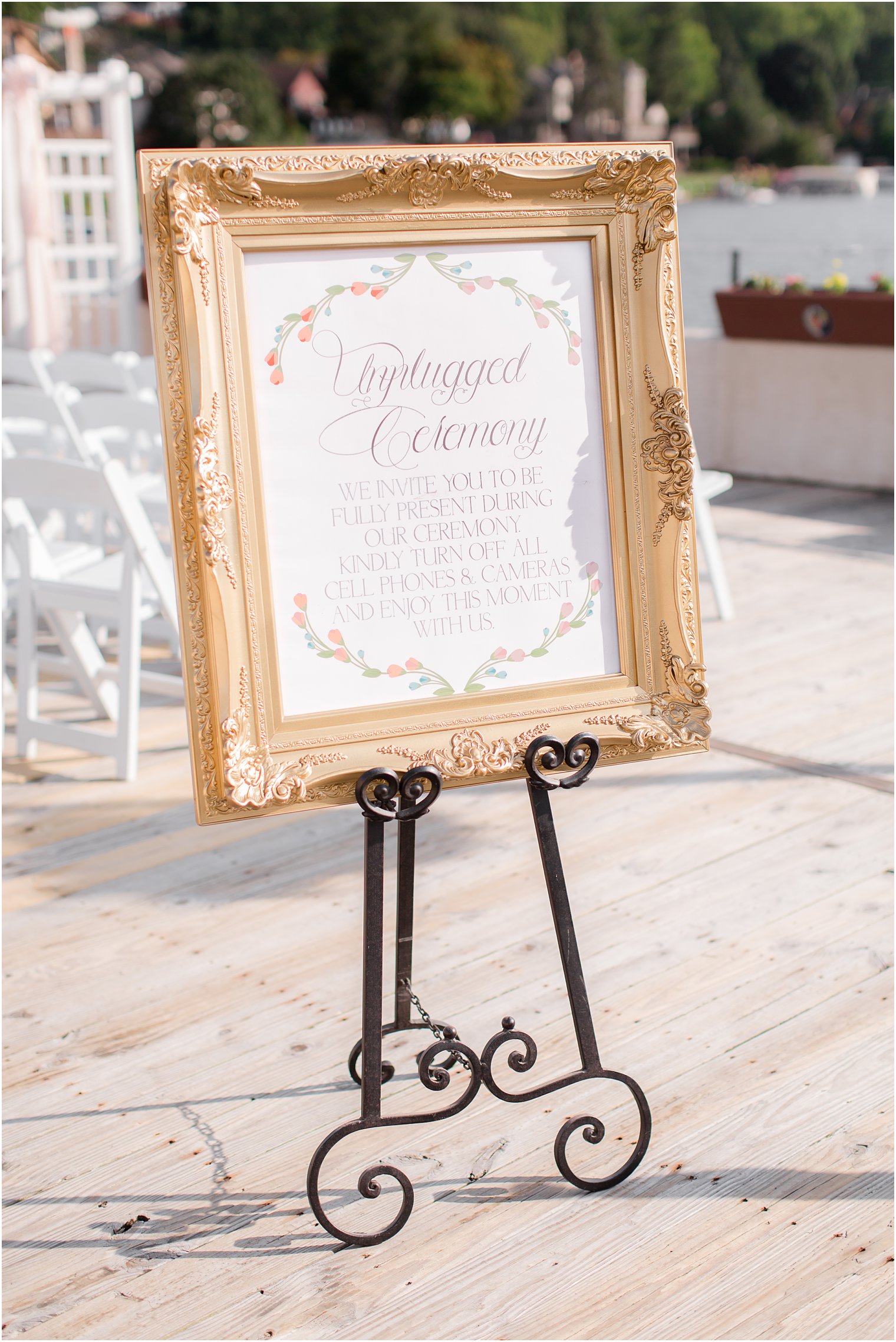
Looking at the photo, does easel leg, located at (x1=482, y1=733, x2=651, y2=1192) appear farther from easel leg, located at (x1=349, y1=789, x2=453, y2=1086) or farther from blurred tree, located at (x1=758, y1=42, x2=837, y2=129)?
blurred tree, located at (x1=758, y1=42, x2=837, y2=129)

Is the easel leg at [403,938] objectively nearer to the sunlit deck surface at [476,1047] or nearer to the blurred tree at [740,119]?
the sunlit deck surface at [476,1047]

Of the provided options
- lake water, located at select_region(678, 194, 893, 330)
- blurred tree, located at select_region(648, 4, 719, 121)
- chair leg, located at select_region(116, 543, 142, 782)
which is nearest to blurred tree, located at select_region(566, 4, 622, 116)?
blurred tree, located at select_region(648, 4, 719, 121)

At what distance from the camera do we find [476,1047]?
2.10 m

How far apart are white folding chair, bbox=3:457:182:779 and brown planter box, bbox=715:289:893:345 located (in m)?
4.58

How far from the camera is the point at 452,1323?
154 cm

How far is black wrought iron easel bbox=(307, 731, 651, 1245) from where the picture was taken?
1596 mm

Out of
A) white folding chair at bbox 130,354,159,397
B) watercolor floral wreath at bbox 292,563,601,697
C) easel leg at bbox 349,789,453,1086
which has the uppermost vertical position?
white folding chair at bbox 130,354,159,397

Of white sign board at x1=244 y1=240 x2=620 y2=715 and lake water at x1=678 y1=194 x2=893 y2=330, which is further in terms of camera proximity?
lake water at x1=678 y1=194 x2=893 y2=330

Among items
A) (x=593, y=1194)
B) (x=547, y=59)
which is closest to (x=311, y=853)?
(x=593, y=1194)

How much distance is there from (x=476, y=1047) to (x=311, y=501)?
1.01m

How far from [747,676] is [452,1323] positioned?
274 centimetres

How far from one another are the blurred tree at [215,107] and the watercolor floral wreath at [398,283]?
5315 cm

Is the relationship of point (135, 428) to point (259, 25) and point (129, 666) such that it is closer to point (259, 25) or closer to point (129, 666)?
point (129, 666)

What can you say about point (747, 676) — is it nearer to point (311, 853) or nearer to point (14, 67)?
point (311, 853)
